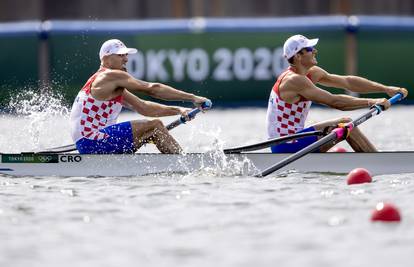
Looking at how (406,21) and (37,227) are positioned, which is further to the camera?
(406,21)

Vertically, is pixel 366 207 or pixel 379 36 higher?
pixel 379 36

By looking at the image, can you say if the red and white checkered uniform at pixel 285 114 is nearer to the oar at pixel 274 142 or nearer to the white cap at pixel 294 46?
the white cap at pixel 294 46

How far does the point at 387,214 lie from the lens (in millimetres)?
8109

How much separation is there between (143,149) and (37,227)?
312 inches

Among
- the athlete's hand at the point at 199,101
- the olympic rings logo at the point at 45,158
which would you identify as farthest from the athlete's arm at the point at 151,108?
the olympic rings logo at the point at 45,158

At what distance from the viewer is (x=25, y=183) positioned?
11.2 m

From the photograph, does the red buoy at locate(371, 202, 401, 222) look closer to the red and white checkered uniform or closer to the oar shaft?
the oar shaft

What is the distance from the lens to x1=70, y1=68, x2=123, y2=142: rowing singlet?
38.9ft

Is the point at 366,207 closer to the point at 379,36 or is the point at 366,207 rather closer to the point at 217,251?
the point at 217,251

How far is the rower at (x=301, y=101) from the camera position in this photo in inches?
462

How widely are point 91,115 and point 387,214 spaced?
4707 mm

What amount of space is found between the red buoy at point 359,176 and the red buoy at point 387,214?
2.39 m

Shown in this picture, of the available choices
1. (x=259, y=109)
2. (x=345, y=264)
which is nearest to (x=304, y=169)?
(x=345, y=264)

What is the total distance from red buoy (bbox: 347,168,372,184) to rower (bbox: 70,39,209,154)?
2064 millimetres
